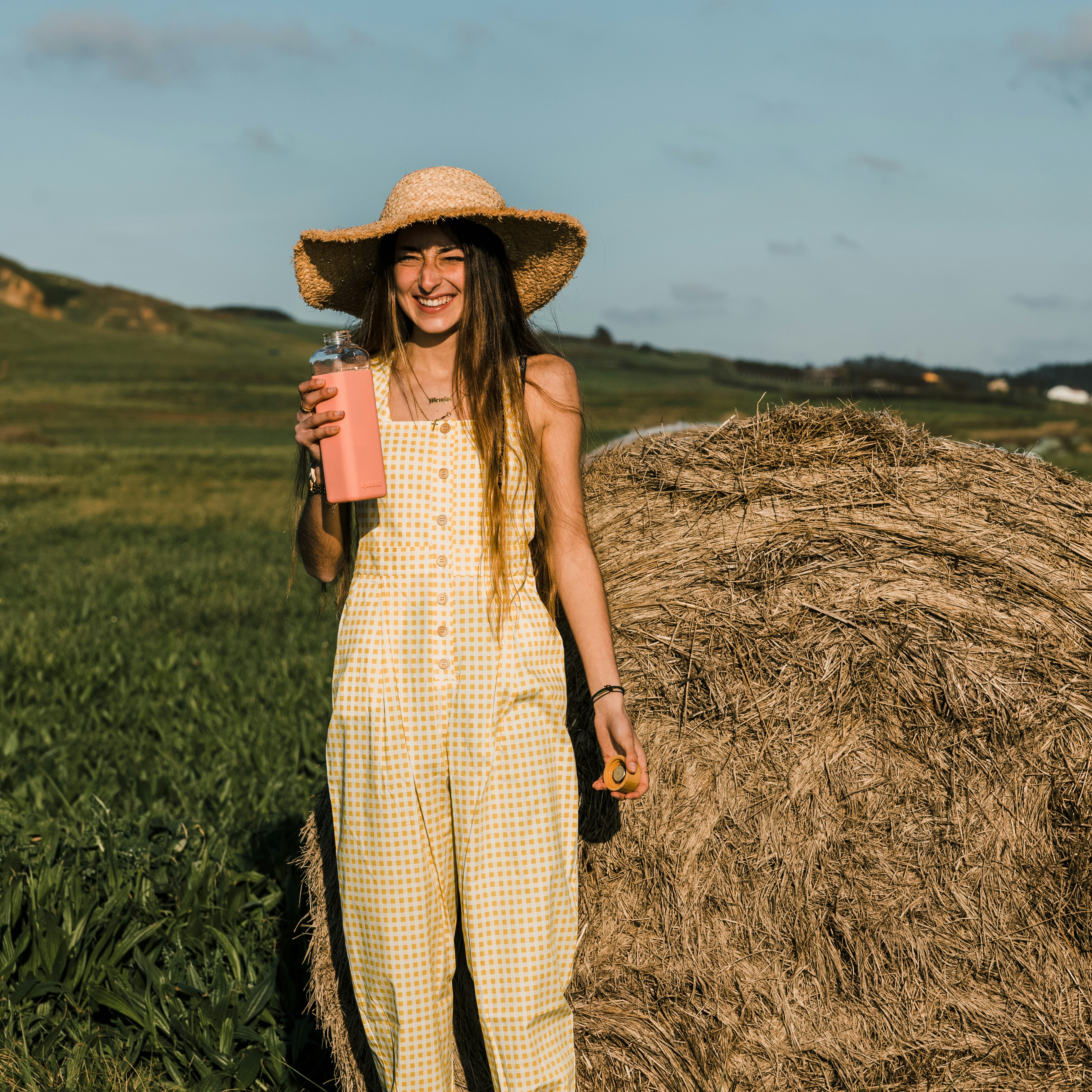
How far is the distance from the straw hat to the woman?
1 cm

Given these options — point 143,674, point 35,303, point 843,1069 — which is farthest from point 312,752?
point 35,303

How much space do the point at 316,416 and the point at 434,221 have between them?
548 millimetres

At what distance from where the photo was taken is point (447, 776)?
7.60 feet

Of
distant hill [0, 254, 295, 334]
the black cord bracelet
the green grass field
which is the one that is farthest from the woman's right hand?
distant hill [0, 254, 295, 334]

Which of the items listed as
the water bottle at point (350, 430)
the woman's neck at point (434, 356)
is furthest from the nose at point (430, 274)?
the water bottle at point (350, 430)

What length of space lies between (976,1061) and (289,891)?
230 centimetres

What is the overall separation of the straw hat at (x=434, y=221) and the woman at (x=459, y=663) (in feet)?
0.04

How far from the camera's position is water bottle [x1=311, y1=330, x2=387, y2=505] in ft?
7.25

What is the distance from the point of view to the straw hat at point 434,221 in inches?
93.6

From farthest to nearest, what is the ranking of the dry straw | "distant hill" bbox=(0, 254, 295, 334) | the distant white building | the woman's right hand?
"distant hill" bbox=(0, 254, 295, 334) → the distant white building → the dry straw → the woman's right hand

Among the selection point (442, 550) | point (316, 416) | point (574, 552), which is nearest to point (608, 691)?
point (574, 552)

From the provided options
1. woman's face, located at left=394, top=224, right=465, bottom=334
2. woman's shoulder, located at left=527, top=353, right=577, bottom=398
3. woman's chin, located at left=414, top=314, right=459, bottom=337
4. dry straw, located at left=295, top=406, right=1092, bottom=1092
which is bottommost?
dry straw, located at left=295, top=406, right=1092, bottom=1092

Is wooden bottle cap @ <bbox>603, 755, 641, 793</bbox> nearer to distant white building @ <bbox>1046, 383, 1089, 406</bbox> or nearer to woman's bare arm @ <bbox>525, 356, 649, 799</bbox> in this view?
woman's bare arm @ <bbox>525, 356, 649, 799</bbox>

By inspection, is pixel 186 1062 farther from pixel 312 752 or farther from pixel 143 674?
pixel 143 674
